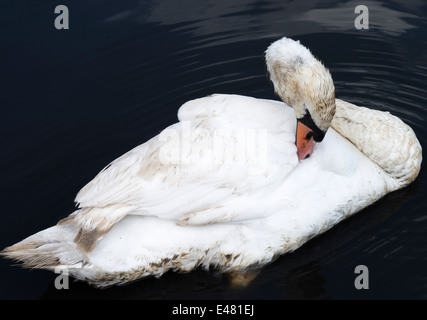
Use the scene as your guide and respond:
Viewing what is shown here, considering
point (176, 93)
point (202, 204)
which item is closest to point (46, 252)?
point (202, 204)

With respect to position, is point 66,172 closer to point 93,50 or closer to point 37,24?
point 93,50

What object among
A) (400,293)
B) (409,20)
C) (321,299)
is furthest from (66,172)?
(409,20)

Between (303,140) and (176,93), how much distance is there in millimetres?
2703

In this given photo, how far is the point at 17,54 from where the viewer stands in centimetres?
809

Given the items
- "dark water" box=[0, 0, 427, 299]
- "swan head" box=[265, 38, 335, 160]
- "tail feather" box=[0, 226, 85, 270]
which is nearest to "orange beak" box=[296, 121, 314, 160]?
"swan head" box=[265, 38, 335, 160]

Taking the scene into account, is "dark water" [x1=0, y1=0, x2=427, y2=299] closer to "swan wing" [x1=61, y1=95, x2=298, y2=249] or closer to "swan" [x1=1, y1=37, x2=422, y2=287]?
"swan" [x1=1, y1=37, x2=422, y2=287]

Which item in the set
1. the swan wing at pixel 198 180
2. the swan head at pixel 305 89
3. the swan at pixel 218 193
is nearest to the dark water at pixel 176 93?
the swan at pixel 218 193

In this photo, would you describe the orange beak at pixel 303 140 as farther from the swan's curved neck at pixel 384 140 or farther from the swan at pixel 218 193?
the swan's curved neck at pixel 384 140

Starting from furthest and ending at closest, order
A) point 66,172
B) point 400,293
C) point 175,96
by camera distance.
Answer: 1. point 175,96
2. point 66,172
3. point 400,293

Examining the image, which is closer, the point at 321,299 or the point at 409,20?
the point at 321,299

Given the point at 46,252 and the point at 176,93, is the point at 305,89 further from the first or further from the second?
the point at 176,93

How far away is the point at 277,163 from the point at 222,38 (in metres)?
3.49

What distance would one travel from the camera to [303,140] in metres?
5.18

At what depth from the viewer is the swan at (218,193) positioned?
16.4 ft
